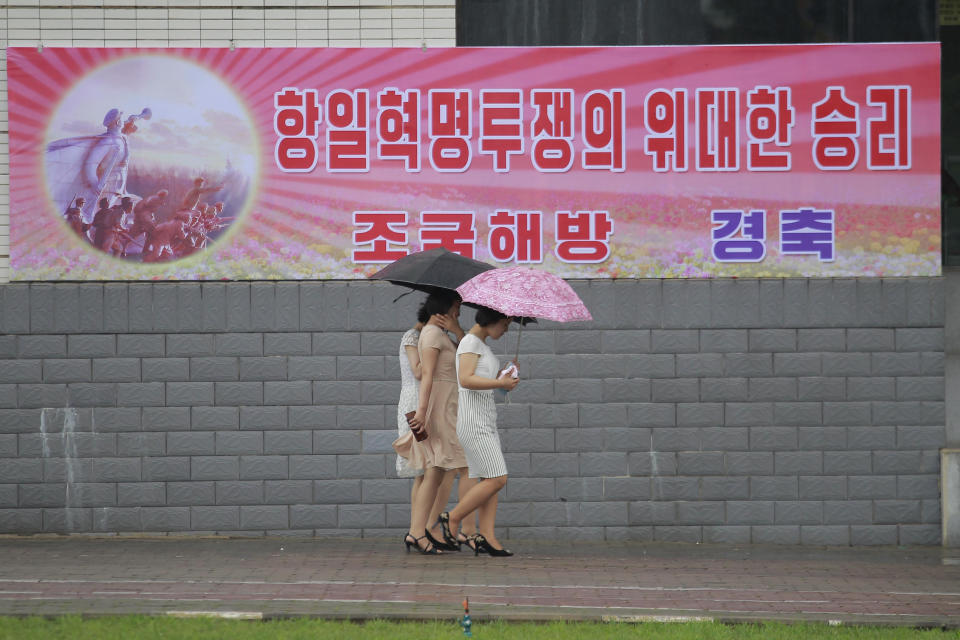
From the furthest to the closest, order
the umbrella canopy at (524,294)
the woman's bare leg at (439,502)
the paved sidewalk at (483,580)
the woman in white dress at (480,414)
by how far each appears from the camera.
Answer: the woman's bare leg at (439,502), the woman in white dress at (480,414), the umbrella canopy at (524,294), the paved sidewalk at (483,580)

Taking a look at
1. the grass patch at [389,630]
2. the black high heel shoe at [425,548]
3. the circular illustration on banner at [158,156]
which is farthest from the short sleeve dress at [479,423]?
the circular illustration on banner at [158,156]

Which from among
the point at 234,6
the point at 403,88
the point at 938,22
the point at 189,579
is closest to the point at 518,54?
the point at 403,88

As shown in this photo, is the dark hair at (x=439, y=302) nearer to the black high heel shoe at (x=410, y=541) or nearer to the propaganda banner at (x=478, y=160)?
the propaganda banner at (x=478, y=160)

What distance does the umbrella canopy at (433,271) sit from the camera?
8.29 m

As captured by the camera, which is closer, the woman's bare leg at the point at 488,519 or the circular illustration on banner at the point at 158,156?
the woman's bare leg at the point at 488,519

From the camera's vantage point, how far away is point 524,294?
807cm

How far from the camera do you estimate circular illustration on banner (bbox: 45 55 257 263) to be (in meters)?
9.95

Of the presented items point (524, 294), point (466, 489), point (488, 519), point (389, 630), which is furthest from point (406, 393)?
point (389, 630)

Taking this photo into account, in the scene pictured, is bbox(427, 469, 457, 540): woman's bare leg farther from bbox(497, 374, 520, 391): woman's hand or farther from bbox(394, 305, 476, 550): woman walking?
bbox(497, 374, 520, 391): woman's hand

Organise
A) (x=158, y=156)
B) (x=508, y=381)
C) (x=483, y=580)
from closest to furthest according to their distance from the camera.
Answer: (x=483, y=580) → (x=508, y=381) → (x=158, y=156)

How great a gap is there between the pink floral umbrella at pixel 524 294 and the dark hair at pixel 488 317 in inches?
14.9

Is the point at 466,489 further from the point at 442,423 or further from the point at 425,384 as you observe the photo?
the point at 425,384

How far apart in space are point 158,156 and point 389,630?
16.0 ft

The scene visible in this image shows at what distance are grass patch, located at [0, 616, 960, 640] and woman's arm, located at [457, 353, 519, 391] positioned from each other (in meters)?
1.98
